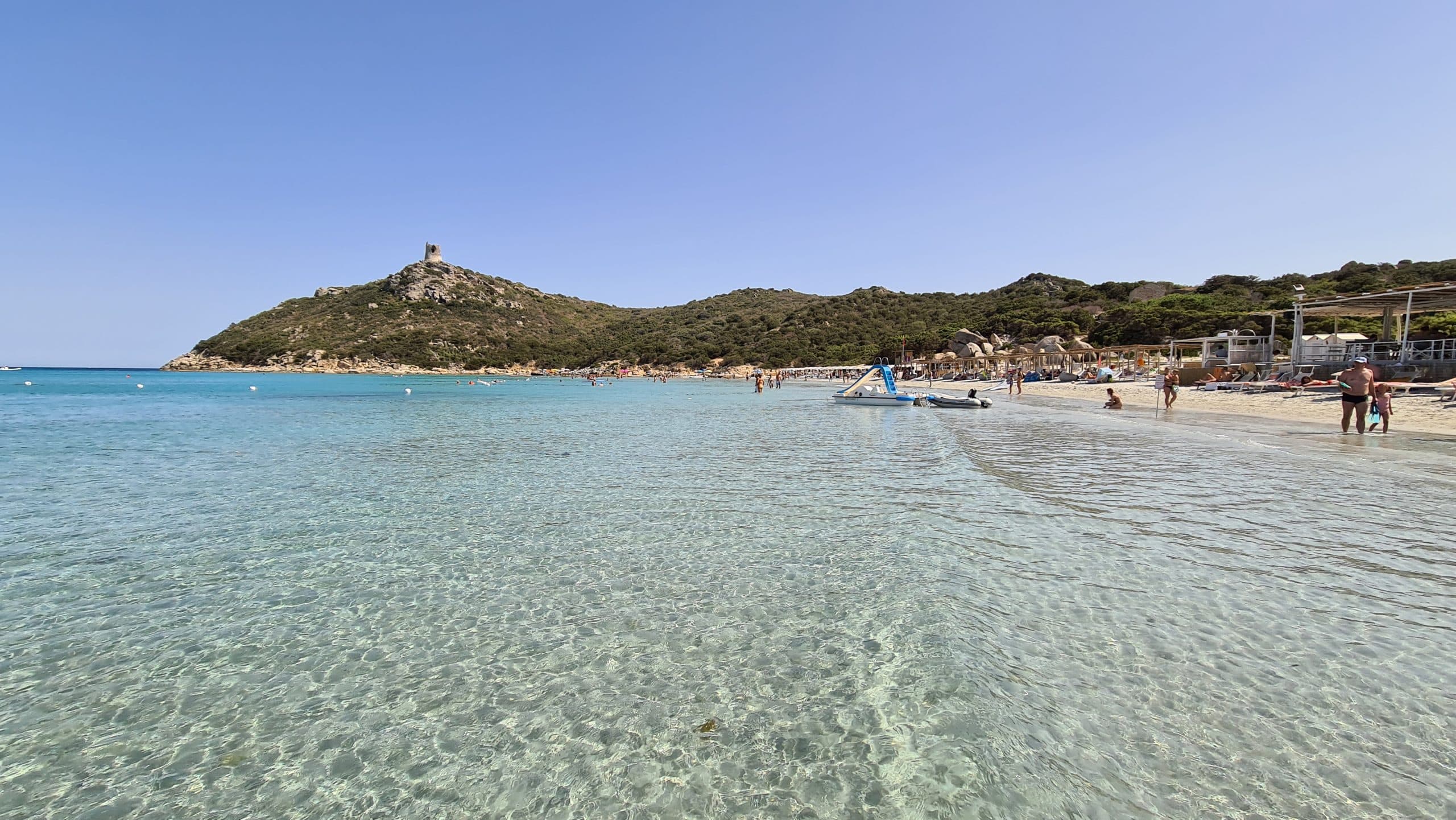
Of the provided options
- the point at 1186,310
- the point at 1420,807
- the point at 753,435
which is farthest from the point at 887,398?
the point at 1186,310

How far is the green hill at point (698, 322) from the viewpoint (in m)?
69.2

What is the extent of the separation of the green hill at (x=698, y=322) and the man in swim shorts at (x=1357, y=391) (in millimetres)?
49882

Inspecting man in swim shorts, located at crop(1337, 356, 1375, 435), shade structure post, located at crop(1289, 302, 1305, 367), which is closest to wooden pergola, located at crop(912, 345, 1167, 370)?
shade structure post, located at crop(1289, 302, 1305, 367)

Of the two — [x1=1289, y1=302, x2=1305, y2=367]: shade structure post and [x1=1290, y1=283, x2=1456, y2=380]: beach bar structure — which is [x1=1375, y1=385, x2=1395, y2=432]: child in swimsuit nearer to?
[x1=1290, y1=283, x2=1456, y2=380]: beach bar structure

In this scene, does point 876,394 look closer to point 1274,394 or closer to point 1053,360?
point 1274,394

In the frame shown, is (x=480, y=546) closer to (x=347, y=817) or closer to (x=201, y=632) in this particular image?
(x=201, y=632)

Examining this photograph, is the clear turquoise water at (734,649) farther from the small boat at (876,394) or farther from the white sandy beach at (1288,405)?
the small boat at (876,394)

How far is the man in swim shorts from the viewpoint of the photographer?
634 inches

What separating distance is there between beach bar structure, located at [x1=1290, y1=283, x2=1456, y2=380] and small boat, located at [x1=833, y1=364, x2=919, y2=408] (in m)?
16.5

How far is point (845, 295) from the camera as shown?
12900 centimetres

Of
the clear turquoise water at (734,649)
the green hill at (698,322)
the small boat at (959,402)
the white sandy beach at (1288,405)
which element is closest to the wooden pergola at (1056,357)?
the green hill at (698,322)

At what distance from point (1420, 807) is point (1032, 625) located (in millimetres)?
2101

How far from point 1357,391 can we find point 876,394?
1782 cm

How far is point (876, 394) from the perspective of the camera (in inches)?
1246
